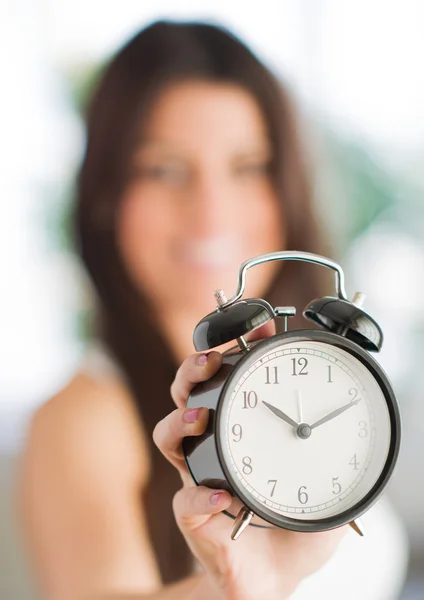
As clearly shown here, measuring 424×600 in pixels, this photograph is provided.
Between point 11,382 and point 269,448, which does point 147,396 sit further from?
point 269,448

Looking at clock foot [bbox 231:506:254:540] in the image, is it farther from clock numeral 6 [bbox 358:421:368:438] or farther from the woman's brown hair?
the woman's brown hair

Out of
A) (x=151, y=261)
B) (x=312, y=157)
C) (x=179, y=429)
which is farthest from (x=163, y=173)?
(x=179, y=429)

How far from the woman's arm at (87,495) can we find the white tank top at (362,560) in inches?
2.2

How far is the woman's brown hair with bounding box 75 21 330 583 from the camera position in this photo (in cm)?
140

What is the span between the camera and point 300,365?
89 centimetres

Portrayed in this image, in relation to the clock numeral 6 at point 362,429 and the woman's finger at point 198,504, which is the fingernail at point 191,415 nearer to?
the woman's finger at point 198,504

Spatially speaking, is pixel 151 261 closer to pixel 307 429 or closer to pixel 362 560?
pixel 307 429

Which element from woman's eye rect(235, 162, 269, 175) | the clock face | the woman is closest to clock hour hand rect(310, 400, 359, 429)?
the clock face

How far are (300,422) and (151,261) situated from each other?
2.16 feet

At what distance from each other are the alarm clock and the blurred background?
22.7 inches

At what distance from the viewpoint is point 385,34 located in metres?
1.45

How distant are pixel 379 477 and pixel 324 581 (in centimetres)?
60

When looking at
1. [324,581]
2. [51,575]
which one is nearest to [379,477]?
[324,581]

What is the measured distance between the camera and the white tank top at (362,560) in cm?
137
